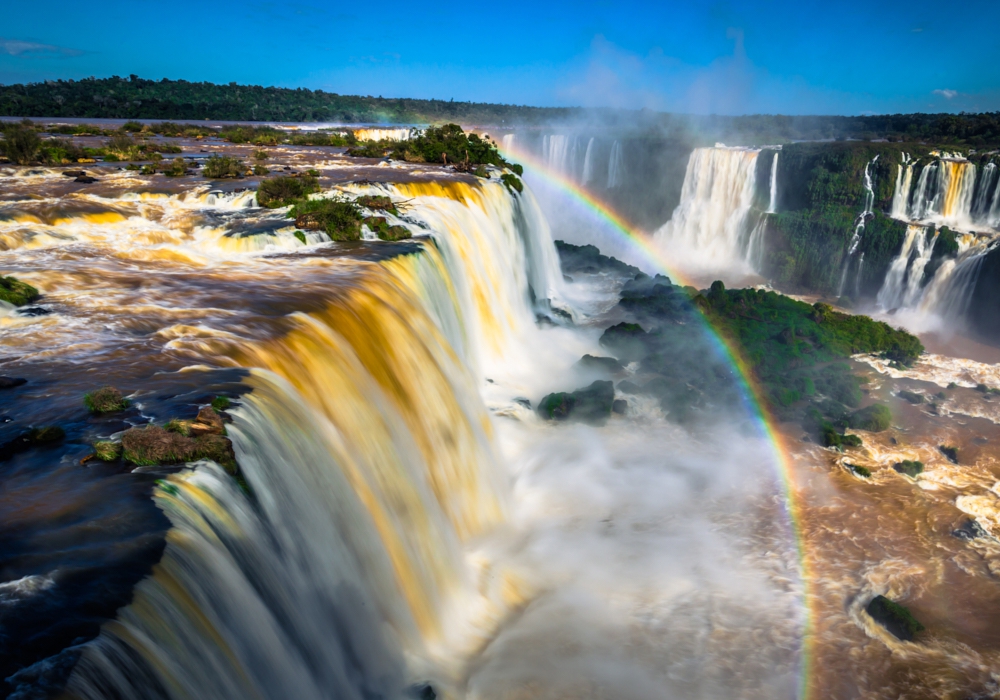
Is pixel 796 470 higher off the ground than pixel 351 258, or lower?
lower

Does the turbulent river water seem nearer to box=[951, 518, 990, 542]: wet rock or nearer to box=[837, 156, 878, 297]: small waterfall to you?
box=[951, 518, 990, 542]: wet rock

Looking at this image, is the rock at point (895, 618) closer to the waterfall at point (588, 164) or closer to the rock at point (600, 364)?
the rock at point (600, 364)

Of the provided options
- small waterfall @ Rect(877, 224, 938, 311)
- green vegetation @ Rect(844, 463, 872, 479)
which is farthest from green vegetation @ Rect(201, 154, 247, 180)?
small waterfall @ Rect(877, 224, 938, 311)

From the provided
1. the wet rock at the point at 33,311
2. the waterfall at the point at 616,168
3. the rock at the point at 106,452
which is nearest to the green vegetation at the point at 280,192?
the wet rock at the point at 33,311

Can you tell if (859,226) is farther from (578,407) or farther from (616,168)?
(578,407)

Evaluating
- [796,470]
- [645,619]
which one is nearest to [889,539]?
[796,470]

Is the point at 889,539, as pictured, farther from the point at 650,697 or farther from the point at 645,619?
the point at 650,697
